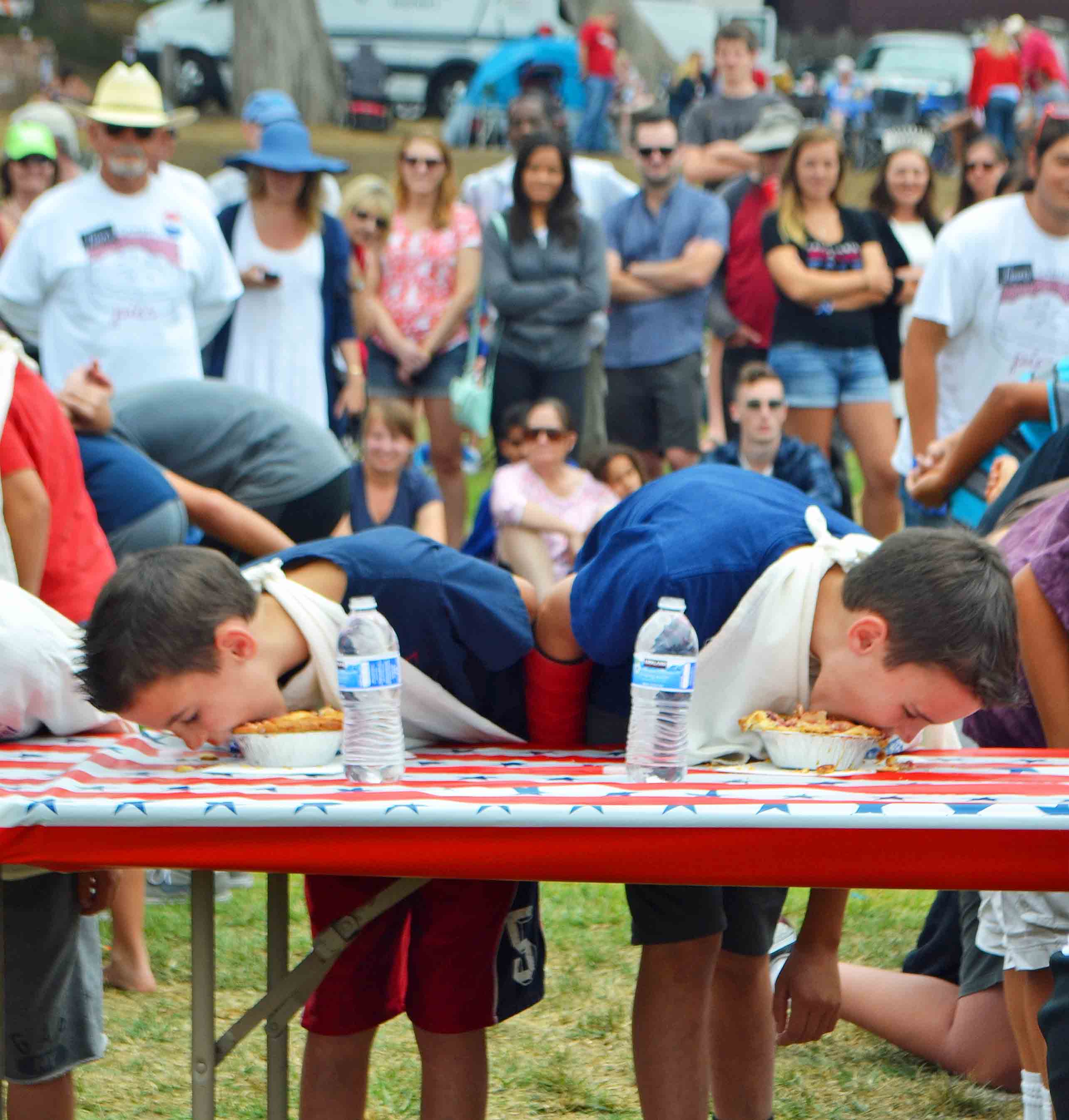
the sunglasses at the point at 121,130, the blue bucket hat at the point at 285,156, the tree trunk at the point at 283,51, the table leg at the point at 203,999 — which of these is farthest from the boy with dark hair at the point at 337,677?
the tree trunk at the point at 283,51

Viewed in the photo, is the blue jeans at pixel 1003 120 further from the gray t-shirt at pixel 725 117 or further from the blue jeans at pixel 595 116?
the gray t-shirt at pixel 725 117

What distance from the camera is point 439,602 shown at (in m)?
2.44

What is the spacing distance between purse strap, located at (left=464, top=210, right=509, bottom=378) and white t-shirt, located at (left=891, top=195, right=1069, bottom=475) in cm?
220

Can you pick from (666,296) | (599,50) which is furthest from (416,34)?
(666,296)

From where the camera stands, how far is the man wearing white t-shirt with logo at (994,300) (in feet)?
15.4

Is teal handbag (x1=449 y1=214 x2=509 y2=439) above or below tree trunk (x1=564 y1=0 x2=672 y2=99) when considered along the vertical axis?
below

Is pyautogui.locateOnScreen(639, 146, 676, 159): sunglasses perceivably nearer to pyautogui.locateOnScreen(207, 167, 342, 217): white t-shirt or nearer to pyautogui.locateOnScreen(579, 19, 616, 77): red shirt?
pyautogui.locateOnScreen(207, 167, 342, 217): white t-shirt

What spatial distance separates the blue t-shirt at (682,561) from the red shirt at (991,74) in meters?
12.2

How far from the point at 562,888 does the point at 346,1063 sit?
75.6 inches

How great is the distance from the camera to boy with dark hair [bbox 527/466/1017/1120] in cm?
224

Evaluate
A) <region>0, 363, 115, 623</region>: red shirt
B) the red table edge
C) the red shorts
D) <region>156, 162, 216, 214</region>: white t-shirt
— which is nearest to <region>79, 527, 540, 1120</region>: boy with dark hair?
the red shorts

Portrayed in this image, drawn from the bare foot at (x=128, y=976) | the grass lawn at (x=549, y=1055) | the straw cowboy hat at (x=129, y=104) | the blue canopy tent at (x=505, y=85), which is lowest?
the grass lawn at (x=549, y=1055)

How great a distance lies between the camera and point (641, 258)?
7023mm

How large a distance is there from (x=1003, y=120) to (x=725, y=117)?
17.8ft
